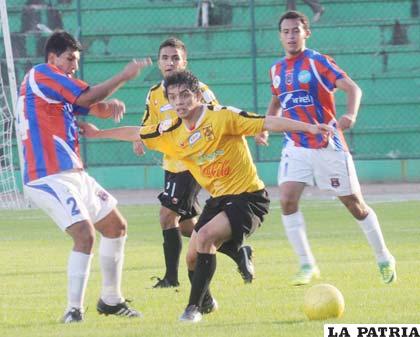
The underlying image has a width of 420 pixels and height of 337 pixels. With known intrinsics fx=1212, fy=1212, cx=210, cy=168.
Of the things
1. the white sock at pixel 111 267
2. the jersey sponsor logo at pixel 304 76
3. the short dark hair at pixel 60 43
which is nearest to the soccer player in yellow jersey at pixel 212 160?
the white sock at pixel 111 267

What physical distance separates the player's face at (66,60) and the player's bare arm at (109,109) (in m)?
0.28

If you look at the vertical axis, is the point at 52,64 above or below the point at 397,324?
above

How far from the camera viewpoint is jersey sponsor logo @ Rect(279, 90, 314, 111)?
1005 cm

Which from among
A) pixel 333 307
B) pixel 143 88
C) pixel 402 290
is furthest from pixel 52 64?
pixel 143 88

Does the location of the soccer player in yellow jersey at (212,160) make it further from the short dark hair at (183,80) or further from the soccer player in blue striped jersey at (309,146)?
the soccer player in blue striped jersey at (309,146)

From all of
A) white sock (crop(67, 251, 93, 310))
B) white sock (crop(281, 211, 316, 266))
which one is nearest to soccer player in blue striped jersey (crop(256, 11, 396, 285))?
white sock (crop(281, 211, 316, 266))

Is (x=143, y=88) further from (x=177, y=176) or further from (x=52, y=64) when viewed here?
(x=52, y=64)

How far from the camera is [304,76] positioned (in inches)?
396

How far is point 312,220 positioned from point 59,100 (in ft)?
25.4

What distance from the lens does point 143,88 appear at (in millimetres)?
22641

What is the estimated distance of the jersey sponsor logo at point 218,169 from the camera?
8.16m

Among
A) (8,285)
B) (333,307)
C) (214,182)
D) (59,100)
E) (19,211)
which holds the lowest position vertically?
(19,211)

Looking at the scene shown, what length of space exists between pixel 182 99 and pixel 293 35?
249 centimetres

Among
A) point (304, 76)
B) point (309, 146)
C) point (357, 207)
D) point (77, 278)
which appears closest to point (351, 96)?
point (304, 76)
